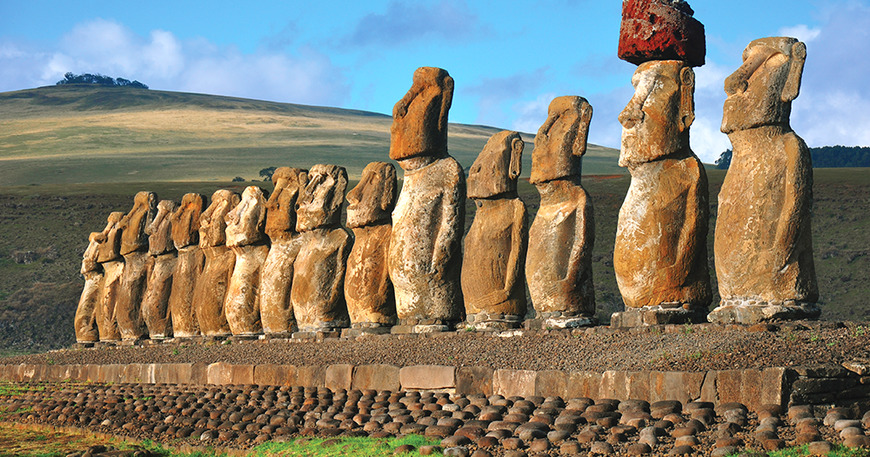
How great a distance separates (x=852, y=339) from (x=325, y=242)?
9.16 metres

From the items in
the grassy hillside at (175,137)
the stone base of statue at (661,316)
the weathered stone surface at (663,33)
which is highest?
the grassy hillside at (175,137)

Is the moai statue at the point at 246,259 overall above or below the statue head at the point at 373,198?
below

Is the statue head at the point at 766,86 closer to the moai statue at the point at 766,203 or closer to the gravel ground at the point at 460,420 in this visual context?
the moai statue at the point at 766,203

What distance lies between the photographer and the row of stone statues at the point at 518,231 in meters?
10.1

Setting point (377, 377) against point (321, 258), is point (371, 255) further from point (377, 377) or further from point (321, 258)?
point (377, 377)

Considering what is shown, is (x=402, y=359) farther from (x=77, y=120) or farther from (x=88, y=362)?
(x=77, y=120)

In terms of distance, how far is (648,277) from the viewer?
10.7 metres

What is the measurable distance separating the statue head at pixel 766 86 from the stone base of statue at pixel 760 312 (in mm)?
1780

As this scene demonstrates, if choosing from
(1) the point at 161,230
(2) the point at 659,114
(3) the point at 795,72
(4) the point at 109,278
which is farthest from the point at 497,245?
(4) the point at 109,278

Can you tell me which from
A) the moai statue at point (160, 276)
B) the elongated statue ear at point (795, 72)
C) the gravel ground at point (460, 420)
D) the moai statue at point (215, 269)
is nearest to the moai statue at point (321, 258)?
the moai statue at point (215, 269)

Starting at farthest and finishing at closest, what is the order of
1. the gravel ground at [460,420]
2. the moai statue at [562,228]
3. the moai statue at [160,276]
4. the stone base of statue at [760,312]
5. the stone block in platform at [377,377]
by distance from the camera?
the moai statue at [160,276] → the moai statue at [562,228] → the stone block in platform at [377,377] → the stone base of statue at [760,312] → the gravel ground at [460,420]

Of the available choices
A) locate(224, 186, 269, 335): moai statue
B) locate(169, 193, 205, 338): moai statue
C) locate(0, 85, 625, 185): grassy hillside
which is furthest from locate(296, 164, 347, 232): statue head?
locate(0, 85, 625, 185): grassy hillside

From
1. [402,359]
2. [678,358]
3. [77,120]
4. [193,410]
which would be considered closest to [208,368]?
[193,410]

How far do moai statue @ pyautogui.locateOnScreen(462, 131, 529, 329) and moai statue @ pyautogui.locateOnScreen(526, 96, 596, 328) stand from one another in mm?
456
